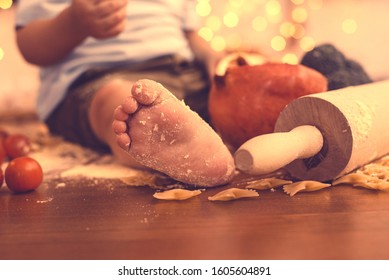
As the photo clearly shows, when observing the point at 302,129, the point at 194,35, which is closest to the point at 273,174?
the point at 302,129

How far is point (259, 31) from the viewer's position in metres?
1.98

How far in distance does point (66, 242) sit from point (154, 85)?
21 centimetres

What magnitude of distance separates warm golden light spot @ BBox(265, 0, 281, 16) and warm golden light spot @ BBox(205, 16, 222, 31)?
0.19 meters

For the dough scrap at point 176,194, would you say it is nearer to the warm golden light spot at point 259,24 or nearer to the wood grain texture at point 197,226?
the wood grain texture at point 197,226

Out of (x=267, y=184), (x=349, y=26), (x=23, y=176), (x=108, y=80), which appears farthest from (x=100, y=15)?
(x=349, y=26)

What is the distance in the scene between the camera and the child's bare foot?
2.01 feet

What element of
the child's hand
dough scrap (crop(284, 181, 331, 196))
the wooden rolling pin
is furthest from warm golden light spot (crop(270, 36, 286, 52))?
dough scrap (crop(284, 181, 331, 196))

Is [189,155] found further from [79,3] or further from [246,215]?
[79,3]

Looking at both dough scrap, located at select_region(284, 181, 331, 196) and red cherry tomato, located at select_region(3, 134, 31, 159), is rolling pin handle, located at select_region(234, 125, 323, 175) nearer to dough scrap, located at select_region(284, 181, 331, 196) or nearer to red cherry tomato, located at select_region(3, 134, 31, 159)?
dough scrap, located at select_region(284, 181, 331, 196)

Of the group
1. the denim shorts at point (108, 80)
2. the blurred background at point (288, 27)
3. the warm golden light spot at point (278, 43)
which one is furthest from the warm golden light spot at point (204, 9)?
the denim shorts at point (108, 80)

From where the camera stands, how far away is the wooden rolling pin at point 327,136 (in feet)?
2.03

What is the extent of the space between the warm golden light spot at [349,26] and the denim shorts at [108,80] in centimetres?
100

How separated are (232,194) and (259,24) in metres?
1.46

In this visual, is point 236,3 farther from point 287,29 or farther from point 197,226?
point 197,226
